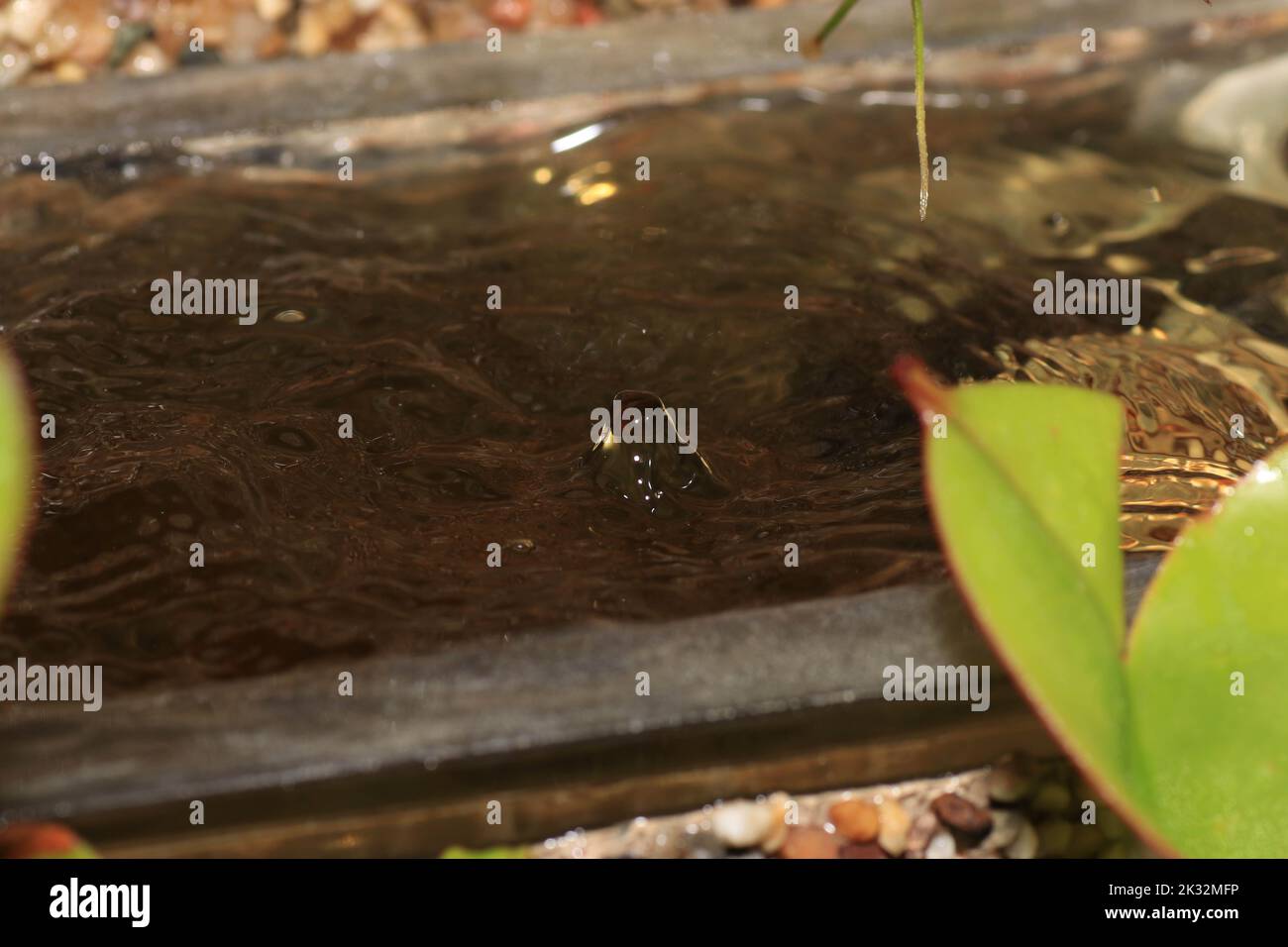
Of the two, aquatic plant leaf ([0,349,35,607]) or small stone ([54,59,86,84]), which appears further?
small stone ([54,59,86,84])

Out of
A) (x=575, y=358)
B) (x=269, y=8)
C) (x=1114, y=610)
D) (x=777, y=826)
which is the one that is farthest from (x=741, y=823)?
(x=269, y=8)

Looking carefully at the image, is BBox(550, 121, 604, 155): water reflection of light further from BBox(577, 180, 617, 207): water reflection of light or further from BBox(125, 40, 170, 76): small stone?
BBox(125, 40, 170, 76): small stone

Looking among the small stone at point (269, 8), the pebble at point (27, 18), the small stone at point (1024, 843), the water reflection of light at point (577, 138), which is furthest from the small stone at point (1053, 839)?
the pebble at point (27, 18)

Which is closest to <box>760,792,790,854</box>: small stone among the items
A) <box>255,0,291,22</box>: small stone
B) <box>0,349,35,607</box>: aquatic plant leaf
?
<box>0,349,35,607</box>: aquatic plant leaf

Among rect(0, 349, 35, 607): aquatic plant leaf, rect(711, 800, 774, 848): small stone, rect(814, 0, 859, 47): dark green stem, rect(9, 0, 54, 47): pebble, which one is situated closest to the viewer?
rect(0, 349, 35, 607): aquatic plant leaf
